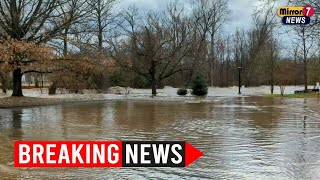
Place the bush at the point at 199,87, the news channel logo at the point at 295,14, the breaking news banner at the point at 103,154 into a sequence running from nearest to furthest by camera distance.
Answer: the breaking news banner at the point at 103,154
the news channel logo at the point at 295,14
the bush at the point at 199,87

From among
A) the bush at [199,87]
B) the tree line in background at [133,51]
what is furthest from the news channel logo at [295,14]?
the bush at [199,87]

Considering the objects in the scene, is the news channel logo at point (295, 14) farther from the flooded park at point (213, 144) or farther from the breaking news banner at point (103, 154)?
the breaking news banner at point (103, 154)

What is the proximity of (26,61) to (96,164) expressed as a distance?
1943cm

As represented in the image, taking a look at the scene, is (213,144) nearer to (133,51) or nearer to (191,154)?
(191,154)

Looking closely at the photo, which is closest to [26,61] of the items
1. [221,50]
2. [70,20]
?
[70,20]

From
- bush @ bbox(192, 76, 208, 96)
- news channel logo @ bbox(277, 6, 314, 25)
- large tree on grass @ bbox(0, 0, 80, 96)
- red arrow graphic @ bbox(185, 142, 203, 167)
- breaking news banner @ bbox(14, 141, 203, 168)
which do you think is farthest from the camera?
bush @ bbox(192, 76, 208, 96)

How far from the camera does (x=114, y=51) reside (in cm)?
4247

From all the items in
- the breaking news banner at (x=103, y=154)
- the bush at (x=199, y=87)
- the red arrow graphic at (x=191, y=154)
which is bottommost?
the red arrow graphic at (x=191, y=154)

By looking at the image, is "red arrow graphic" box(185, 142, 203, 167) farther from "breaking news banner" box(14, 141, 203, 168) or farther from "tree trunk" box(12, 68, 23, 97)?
"tree trunk" box(12, 68, 23, 97)

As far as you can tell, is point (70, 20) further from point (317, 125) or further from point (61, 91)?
point (317, 125)

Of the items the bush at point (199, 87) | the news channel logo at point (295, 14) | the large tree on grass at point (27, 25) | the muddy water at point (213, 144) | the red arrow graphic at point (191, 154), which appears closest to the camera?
the muddy water at point (213, 144)

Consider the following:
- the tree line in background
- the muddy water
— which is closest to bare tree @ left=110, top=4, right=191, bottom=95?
the tree line in background

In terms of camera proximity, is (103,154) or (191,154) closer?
(103,154)

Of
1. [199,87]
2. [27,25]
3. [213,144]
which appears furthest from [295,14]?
[199,87]
